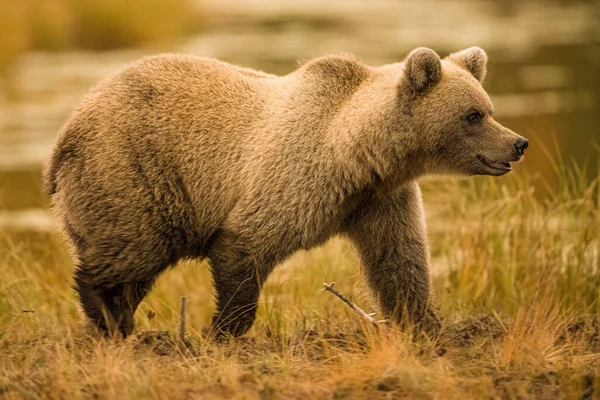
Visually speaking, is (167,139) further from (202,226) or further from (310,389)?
(310,389)

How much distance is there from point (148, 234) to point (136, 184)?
277 mm

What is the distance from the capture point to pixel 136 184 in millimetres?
5703

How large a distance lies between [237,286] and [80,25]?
16.0m

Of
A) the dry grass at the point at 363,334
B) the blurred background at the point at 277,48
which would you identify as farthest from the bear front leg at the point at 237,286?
the blurred background at the point at 277,48

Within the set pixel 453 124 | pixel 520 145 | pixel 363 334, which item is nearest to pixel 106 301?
pixel 363 334

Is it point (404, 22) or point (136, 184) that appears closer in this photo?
point (136, 184)

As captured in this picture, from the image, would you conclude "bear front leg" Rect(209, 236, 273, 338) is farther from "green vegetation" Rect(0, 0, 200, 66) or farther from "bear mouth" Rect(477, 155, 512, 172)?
"green vegetation" Rect(0, 0, 200, 66)

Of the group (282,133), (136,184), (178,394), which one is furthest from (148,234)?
(178,394)

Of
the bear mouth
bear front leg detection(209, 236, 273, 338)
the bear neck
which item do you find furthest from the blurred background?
the bear mouth

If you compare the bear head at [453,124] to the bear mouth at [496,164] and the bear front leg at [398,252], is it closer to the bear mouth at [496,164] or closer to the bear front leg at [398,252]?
the bear mouth at [496,164]

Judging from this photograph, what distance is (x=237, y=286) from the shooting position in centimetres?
551

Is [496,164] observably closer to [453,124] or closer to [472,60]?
[453,124]

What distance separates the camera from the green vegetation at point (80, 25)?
19406 mm

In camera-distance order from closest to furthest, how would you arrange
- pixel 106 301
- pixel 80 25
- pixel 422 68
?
pixel 422 68
pixel 106 301
pixel 80 25
